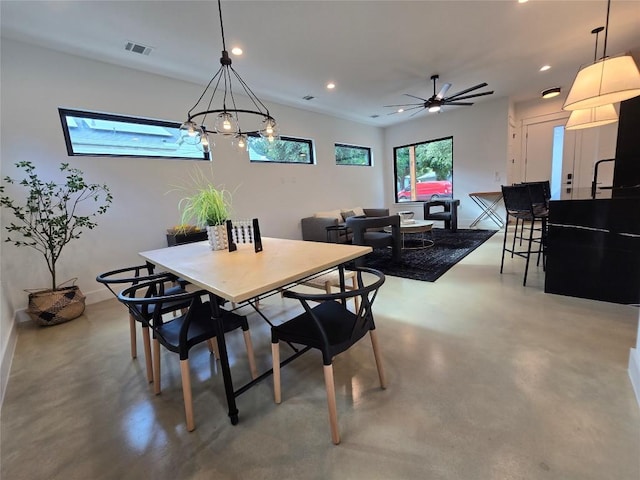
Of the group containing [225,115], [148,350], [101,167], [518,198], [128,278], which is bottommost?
[148,350]

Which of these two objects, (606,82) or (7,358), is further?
(7,358)

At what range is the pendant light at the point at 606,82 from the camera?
1.83m

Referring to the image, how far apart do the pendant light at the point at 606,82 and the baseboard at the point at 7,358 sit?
4.38 metres

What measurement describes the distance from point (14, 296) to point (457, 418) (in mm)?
4207

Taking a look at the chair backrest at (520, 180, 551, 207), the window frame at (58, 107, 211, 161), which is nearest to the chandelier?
the window frame at (58, 107, 211, 161)

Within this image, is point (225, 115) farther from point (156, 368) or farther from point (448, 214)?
point (448, 214)

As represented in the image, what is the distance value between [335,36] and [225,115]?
1.86 metres

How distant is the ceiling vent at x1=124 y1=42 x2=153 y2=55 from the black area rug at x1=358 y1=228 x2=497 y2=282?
12.7 ft

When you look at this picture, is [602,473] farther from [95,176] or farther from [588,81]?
[95,176]

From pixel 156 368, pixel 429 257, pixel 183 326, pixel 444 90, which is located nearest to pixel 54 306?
pixel 156 368

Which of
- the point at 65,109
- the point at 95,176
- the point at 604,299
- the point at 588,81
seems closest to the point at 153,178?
the point at 95,176

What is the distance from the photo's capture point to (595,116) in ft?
9.23

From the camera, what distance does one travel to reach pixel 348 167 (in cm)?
680

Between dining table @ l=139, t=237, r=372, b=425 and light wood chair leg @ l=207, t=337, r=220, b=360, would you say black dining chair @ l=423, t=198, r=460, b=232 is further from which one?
light wood chair leg @ l=207, t=337, r=220, b=360
